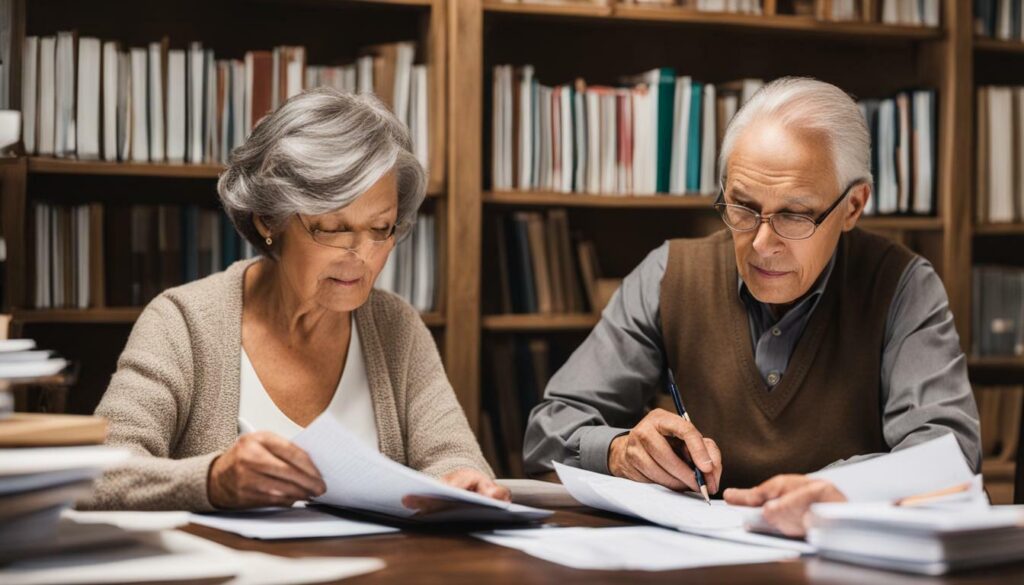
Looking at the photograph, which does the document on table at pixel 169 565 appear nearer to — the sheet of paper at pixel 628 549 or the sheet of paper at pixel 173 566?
the sheet of paper at pixel 173 566

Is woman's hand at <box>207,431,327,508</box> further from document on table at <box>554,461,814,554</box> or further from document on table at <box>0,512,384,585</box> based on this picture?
document on table at <box>554,461,814,554</box>

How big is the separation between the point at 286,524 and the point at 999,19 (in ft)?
9.85

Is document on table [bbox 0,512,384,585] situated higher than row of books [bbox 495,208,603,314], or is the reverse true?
row of books [bbox 495,208,603,314]

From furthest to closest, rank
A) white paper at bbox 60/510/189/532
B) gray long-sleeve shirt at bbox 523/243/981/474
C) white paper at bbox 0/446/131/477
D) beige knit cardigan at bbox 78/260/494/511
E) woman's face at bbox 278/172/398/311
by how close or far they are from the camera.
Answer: woman's face at bbox 278/172/398/311 → gray long-sleeve shirt at bbox 523/243/981/474 → beige knit cardigan at bbox 78/260/494/511 → white paper at bbox 60/510/189/532 → white paper at bbox 0/446/131/477

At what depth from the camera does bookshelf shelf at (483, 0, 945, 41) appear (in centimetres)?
317

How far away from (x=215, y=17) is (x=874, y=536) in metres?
2.51

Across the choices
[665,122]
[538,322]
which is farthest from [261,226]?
[665,122]

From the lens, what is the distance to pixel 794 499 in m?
1.29

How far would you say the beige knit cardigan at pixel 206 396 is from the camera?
1492 mm

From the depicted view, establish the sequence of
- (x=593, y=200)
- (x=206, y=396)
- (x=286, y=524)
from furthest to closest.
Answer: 1. (x=593, y=200)
2. (x=206, y=396)
3. (x=286, y=524)

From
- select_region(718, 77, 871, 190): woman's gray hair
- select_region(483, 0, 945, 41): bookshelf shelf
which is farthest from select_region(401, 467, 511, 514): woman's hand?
select_region(483, 0, 945, 41): bookshelf shelf

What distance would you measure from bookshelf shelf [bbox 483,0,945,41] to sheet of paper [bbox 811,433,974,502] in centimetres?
202

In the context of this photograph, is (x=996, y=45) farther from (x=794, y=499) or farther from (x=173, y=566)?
(x=173, y=566)

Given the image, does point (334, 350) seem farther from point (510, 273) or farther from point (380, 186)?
point (510, 273)
